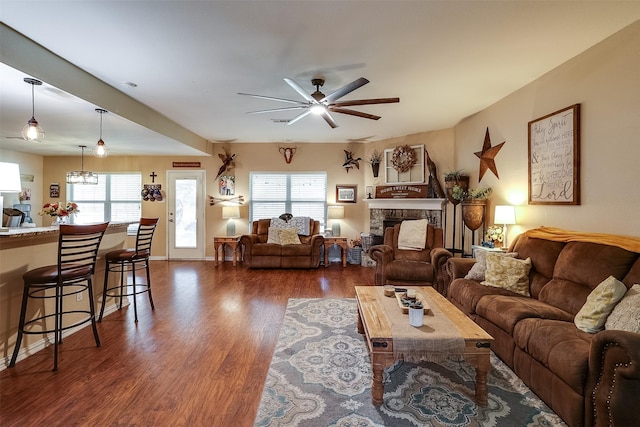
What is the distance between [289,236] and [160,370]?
153 inches

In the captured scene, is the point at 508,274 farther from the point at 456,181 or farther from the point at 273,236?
the point at 273,236

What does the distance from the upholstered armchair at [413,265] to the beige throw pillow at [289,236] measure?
6.49ft

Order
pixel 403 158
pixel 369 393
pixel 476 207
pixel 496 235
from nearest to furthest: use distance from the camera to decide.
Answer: pixel 369 393 → pixel 496 235 → pixel 476 207 → pixel 403 158

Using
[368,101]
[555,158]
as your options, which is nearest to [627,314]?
[555,158]

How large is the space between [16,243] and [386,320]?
9.59ft

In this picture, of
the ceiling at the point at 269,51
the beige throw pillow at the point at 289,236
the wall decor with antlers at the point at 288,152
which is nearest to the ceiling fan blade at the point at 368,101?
the ceiling at the point at 269,51

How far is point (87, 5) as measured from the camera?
212 centimetres

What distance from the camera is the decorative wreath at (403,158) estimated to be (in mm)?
5820

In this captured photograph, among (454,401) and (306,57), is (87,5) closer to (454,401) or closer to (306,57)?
(306,57)

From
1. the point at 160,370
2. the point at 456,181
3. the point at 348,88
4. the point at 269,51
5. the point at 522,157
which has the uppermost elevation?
the point at 269,51

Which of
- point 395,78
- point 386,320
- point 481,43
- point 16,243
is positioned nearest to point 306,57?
point 395,78

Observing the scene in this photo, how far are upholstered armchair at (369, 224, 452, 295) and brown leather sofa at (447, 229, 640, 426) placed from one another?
737 millimetres

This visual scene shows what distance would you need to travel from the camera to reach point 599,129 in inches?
105

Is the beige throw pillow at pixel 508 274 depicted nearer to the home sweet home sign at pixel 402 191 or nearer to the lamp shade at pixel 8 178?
the home sweet home sign at pixel 402 191
